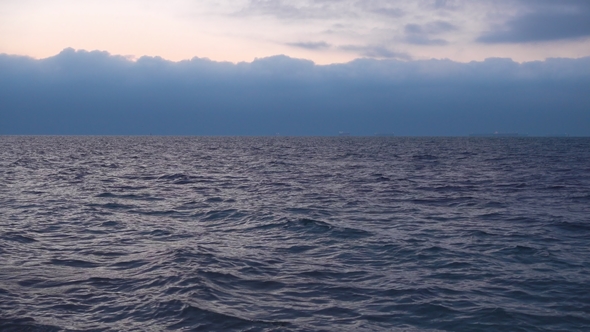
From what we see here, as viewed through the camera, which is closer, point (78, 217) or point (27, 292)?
point (27, 292)

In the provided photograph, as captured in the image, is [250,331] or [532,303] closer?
[250,331]

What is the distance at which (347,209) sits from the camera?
74.2 ft

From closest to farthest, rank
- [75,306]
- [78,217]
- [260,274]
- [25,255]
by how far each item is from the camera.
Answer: [75,306], [260,274], [25,255], [78,217]

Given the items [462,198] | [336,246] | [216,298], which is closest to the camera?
[216,298]

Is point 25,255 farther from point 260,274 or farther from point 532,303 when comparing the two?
point 532,303

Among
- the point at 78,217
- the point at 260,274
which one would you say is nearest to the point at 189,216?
the point at 78,217

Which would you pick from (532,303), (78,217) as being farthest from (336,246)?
(78,217)

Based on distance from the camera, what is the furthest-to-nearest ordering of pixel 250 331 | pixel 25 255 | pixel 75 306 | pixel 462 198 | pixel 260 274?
pixel 462 198, pixel 25 255, pixel 260 274, pixel 75 306, pixel 250 331

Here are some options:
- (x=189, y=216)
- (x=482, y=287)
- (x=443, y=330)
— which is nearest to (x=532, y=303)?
(x=482, y=287)

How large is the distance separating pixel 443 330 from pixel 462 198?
18.0 metres

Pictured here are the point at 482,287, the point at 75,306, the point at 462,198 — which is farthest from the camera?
the point at 462,198

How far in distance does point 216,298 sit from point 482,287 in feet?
18.5

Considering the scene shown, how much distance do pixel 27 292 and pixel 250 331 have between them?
503cm

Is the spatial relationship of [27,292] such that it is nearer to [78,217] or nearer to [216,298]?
[216,298]
